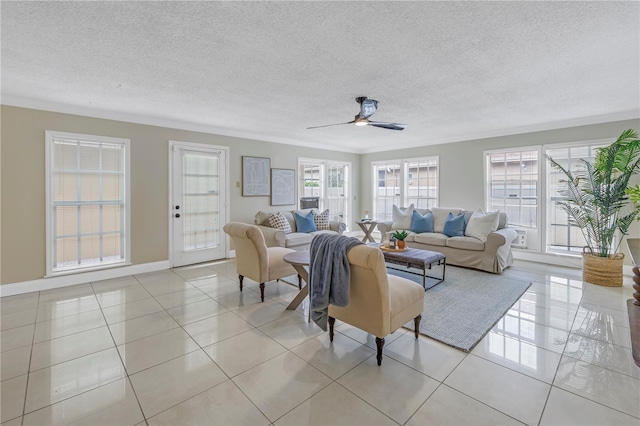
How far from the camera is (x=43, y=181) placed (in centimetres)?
386

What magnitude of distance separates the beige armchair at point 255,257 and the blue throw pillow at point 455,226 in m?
3.18

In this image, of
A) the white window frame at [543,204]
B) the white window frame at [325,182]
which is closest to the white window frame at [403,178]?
the white window frame at [325,182]

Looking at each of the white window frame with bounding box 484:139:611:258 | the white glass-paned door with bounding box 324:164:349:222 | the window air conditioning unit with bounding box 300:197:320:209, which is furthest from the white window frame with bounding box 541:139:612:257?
the window air conditioning unit with bounding box 300:197:320:209

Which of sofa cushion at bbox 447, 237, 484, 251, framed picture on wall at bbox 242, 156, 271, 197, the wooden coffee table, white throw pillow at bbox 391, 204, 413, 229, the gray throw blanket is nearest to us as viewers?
the gray throw blanket

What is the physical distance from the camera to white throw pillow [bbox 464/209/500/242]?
4.87 meters

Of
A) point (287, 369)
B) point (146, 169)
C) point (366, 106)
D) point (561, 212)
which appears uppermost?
point (366, 106)

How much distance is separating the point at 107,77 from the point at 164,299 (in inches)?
101

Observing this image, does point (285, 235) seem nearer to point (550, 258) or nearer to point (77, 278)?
point (77, 278)

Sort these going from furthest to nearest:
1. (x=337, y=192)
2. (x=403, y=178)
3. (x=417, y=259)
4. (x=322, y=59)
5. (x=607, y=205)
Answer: (x=337, y=192), (x=403, y=178), (x=607, y=205), (x=417, y=259), (x=322, y=59)

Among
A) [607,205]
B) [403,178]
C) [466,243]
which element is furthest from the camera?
[403,178]

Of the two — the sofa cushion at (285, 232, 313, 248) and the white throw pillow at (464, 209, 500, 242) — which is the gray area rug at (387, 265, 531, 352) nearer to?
the white throw pillow at (464, 209, 500, 242)

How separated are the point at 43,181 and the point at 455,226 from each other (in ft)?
20.9

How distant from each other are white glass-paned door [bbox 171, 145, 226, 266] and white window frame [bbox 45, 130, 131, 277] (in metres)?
0.67

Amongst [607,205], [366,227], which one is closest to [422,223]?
[366,227]
